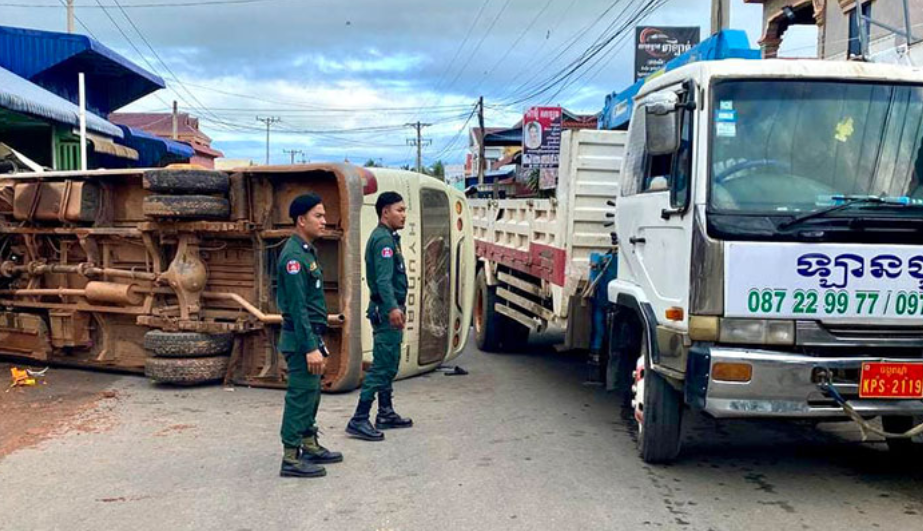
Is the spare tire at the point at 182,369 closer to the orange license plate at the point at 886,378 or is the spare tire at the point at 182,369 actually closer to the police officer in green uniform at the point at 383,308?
the police officer in green uniform at the point at 383,308

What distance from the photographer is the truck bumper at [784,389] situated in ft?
15.0

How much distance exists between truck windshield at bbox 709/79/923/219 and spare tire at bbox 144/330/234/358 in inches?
202

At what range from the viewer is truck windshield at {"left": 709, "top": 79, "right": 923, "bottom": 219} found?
4789 mm

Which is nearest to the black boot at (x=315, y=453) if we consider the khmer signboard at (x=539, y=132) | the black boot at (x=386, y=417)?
the black boot at (x=386, y=417)

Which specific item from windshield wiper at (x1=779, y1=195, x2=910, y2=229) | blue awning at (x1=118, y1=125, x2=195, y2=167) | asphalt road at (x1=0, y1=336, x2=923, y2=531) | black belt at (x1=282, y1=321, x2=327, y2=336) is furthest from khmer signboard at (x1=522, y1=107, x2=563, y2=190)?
windshield wiper at (x1=779, y1=195, x2=910, y2=229)

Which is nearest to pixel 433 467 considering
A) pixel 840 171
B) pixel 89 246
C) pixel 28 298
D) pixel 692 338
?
pixel 692 338

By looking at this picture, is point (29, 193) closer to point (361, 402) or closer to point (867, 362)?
point (361, 402)

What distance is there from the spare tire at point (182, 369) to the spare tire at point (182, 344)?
6 cm

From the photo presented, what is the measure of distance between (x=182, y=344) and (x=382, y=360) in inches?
98.1

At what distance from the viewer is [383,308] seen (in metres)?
6.49

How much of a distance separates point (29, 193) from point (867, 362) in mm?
8000

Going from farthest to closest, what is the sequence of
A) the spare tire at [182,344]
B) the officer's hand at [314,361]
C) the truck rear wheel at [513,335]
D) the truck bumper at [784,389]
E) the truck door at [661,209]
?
the truck rear wheel at [513,335] < the spare tire at [182,344] < the officer's hand at [314,361] < the truck door at [661,209] < the truck bumper at [784,389]

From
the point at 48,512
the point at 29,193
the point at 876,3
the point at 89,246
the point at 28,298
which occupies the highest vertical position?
the point at 876,3

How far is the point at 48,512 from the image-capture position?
4.84m
